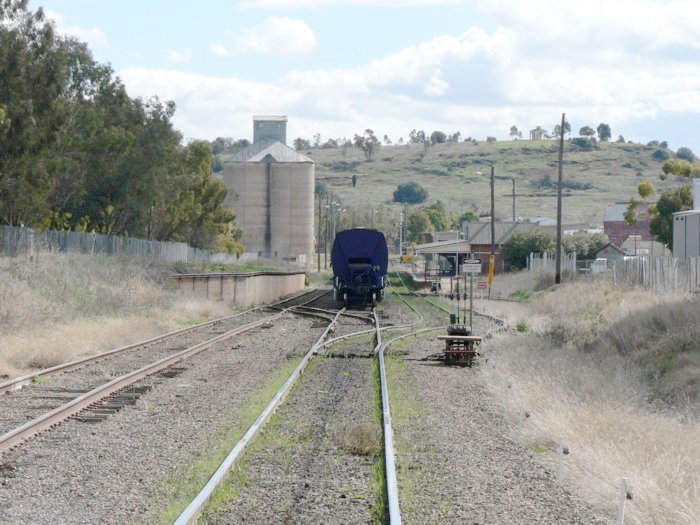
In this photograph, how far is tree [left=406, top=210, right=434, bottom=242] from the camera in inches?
6821

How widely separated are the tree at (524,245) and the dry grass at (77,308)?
39.7 meters

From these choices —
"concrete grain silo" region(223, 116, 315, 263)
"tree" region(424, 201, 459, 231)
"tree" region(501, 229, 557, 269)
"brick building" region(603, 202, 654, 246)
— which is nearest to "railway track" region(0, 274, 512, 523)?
"tree" region(501, 229, 557, 269)

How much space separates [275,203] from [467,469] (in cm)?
10806

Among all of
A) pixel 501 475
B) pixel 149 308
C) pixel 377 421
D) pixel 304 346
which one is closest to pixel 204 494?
pixel 501 475

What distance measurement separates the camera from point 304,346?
88.0ft

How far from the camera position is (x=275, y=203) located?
118688 mm

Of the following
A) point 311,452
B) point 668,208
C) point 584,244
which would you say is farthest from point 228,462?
point 584,244

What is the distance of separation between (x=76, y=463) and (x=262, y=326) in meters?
23.5

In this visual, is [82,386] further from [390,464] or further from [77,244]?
[77,244]

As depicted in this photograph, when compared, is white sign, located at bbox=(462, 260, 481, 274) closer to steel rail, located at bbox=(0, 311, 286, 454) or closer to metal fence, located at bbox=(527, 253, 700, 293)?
metal fence, located at bbox=(527, 253, 700, 293)

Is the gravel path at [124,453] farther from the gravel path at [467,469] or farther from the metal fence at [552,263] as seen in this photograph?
the metal fence at [552,263]

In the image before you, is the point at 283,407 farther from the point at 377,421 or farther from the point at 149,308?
the point at 149,308

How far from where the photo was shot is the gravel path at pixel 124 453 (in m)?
9.40

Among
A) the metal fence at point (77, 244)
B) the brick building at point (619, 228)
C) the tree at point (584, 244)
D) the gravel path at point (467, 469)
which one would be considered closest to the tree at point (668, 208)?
the tree at point (584, 244)
